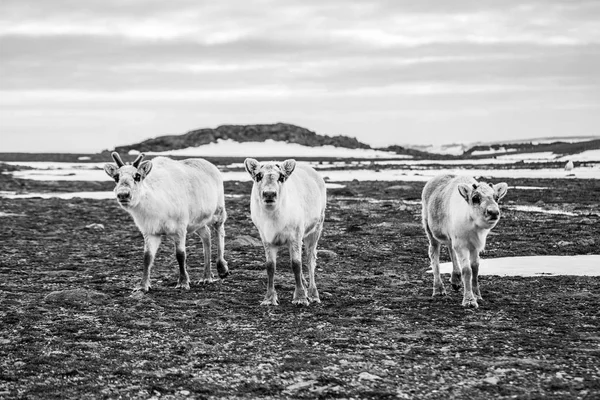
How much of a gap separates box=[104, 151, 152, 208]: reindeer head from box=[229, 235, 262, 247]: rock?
561 cm

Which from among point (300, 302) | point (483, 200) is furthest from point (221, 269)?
point (483, 200)

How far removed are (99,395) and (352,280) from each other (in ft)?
22.6

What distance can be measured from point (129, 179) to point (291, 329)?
391 centimetres

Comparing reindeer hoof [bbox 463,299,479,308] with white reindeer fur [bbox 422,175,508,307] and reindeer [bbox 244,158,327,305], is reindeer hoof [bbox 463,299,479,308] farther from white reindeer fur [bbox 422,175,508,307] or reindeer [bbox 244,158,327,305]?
reindeer [bbox 244,158,327,305]

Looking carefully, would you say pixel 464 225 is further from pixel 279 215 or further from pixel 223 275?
pixel 223 275

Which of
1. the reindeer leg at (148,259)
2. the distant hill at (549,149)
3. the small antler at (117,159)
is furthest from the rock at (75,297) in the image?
the distant hill at (549,149)

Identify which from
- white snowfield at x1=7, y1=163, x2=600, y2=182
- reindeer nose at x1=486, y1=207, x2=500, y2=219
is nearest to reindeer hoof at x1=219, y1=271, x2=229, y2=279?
reindeer nose at x1=486, y1=207, x2=500, y2=219

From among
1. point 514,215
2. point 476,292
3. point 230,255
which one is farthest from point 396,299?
point 514,215

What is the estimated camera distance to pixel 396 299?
11500 millimetres

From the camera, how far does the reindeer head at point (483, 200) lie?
10484 mm

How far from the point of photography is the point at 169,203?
40.4 ft

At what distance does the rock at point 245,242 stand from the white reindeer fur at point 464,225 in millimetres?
6206

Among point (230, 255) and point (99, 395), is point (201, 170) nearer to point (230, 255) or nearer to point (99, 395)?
point (230, 255)

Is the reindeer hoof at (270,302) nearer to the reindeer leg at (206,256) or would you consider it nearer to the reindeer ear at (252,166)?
the reindeer ear at (252,166)
